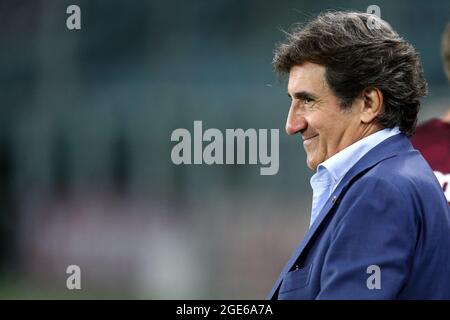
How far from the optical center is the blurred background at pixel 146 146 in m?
5.31

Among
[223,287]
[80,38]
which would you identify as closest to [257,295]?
[223,287]

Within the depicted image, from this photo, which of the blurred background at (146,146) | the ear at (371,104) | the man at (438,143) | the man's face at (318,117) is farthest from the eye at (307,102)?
the blurred background at (146,146)

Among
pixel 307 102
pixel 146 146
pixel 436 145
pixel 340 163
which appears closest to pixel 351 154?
pixel 340 163

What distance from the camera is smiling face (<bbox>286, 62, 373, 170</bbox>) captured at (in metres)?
1.80

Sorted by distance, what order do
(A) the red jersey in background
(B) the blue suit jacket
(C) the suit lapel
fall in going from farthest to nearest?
(A) the red jersey in background, (C) the suit lapel, (B) the blue suit jacket

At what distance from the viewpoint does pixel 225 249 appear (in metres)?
5.28

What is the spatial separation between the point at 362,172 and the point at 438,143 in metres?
1.29

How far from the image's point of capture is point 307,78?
1.85m

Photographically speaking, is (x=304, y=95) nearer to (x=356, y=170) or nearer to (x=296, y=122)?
(x=296, y=122)

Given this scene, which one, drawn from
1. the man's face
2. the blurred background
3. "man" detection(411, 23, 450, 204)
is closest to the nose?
the man's face

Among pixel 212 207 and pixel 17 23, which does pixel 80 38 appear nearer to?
pixel 17 23

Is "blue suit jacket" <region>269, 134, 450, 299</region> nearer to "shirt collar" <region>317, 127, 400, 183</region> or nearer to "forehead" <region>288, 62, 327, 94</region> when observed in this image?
"shirt collar" <region>317, 127, 400, 183</region>
